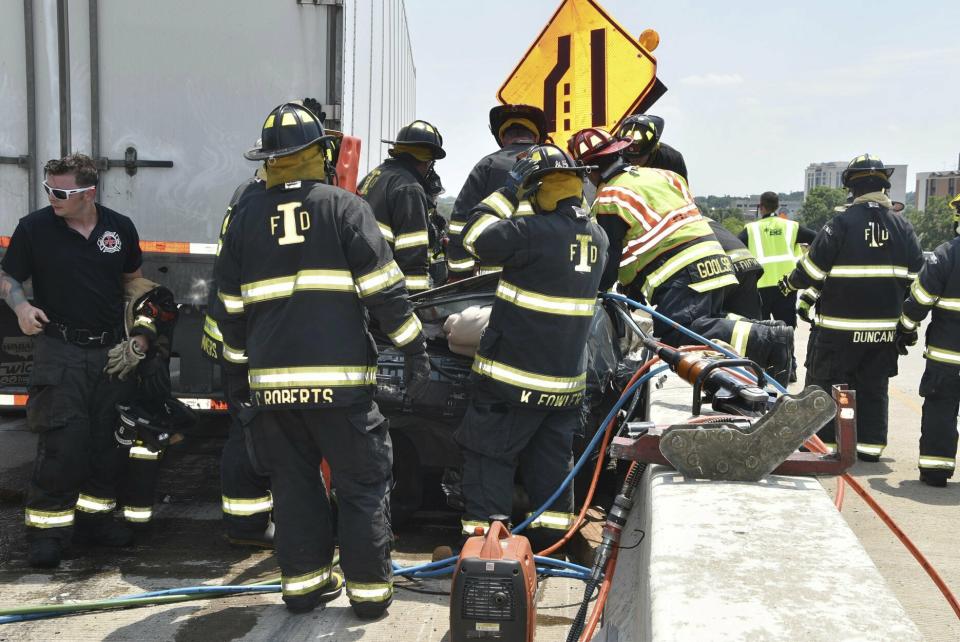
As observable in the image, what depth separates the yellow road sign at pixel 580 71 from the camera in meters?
7.63

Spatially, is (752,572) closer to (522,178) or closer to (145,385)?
(522,178)

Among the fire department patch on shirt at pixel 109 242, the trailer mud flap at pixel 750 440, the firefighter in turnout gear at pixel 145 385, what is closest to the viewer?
the trailer mud flap at pixel 750 440

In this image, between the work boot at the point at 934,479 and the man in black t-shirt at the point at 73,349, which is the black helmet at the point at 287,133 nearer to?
the man in black t-shirt at the point at 73,349

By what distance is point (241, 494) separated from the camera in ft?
16.8

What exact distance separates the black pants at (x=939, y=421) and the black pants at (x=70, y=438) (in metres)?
5.11

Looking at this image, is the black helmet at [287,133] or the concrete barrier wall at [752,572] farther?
the black helmet at [287,133]

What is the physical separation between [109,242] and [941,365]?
536 centimetres

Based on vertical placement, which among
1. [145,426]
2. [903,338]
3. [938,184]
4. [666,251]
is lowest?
[145,426]

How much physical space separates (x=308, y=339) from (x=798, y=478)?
1.97 m

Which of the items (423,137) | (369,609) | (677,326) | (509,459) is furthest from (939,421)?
(369,609)

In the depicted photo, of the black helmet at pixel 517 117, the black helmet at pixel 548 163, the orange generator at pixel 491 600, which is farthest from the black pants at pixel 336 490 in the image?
the black helmet at pixel 517 117

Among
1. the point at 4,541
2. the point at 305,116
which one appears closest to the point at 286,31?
the point at 305,116

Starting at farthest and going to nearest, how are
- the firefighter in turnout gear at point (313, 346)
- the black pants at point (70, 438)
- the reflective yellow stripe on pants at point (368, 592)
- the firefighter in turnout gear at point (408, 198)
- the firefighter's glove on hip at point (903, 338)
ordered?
the firefighter's glove on hip at point (903, 338) → the firefighter in turnout gear at point (408, 198) → the black pants at point (70, 438) → the reflective yellow stripe on pants at point (368, 592) → the firefighter in turnout gear at point (313, 346)

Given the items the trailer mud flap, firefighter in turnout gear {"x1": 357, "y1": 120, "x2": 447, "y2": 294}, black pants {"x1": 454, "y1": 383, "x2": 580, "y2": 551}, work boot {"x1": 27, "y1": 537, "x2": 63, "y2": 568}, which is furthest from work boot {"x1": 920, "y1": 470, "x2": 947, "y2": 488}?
work boot {"x1": 27, "y1": 537, "x2": 63, "y2": 568}
